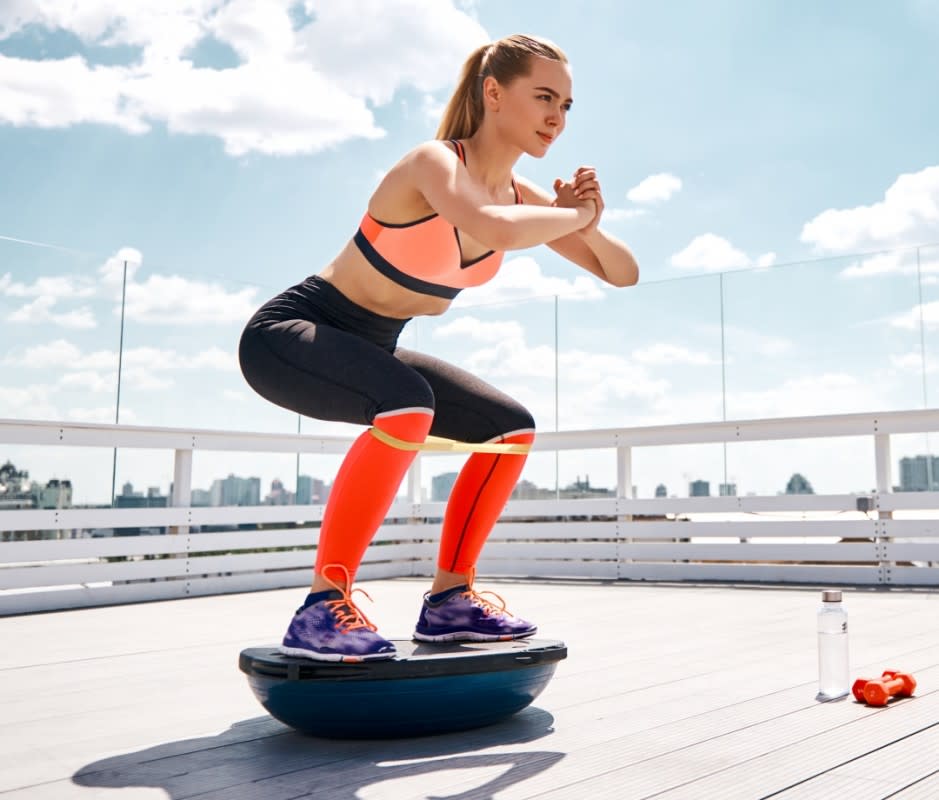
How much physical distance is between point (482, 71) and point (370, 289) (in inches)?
19.7

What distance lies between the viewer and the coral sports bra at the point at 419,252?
1.74 meters

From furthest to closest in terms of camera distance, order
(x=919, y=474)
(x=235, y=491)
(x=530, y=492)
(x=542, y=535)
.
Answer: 1. (x=530, y=492)
2. (x=542, y=535)
3. (x=235, y=491)
4. (x=919, y=474)

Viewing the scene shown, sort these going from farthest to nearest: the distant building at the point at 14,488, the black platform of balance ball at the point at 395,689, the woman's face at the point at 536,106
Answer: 1. the distant building at the point at 14,488
2. the woman's face at the point at 536,106
3. the black platform of balance ball at the point at 395,689

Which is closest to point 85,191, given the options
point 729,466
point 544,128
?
point 729,466

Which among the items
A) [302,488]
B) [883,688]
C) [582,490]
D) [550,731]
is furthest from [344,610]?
[582,490]

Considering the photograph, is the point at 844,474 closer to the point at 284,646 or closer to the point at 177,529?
the point at 177,529

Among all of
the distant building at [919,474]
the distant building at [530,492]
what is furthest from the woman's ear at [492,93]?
the distant building at [530,492]

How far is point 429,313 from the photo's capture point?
6.43 feet

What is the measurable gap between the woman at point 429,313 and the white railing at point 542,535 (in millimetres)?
3079

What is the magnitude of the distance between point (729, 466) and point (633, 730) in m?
4.26

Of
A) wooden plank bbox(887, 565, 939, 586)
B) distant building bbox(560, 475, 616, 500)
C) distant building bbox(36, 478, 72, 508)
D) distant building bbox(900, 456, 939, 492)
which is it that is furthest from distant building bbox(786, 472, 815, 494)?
distant building bbox(36, 478, 72, 508)

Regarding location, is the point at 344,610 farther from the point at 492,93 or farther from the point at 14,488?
the point at 14,488

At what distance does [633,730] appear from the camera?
67.7 inches

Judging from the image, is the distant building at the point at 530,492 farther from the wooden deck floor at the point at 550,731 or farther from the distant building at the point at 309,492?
the wooden deck floor at the point at 550,731
